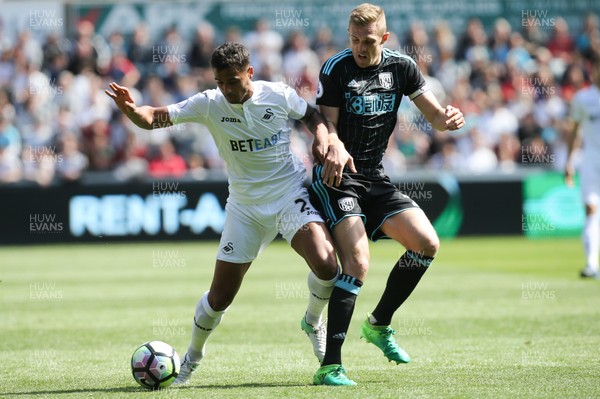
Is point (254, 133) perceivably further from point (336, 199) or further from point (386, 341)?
point (386, 341)

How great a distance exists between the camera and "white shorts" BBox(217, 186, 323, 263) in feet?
22.4

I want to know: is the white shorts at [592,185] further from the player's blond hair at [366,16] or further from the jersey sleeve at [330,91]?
the player's blond hair at [366,16]

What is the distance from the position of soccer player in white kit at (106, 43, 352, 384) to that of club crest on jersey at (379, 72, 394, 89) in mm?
545

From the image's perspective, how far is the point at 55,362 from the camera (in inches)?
301

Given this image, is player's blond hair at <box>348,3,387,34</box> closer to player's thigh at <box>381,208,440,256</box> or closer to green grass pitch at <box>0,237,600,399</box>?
player's thigh at <box>381,208,440,256</box>

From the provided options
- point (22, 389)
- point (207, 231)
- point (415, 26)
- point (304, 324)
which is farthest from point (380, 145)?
point (415, 26)

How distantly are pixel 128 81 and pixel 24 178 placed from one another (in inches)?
125

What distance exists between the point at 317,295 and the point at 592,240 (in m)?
7.00

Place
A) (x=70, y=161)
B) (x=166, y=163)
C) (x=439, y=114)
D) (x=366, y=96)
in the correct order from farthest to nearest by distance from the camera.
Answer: (x=166, y=163) < (x=70, y=161) < (x=439, y=114) < (x=366, y=96)

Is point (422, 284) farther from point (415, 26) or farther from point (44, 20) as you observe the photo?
point (44, 20)

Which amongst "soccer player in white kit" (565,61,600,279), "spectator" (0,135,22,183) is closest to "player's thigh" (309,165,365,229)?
"soccer player in white kit" (565,61,600,279)

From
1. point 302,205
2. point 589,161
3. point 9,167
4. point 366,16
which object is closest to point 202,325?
point 302,205

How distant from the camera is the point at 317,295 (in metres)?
7.04

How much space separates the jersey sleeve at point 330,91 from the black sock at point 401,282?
3.91 ft
